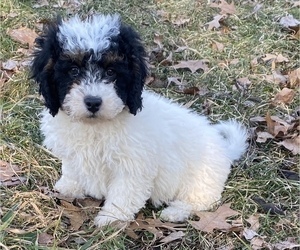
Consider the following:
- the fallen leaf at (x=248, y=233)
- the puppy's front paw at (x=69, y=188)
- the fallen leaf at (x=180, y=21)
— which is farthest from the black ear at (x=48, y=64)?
the fallen leaf at (x=180, y=21)

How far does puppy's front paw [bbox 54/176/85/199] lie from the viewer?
3.95 m

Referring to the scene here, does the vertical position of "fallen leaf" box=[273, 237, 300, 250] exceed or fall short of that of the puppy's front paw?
it exceeds it

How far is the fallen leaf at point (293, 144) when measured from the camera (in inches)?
175

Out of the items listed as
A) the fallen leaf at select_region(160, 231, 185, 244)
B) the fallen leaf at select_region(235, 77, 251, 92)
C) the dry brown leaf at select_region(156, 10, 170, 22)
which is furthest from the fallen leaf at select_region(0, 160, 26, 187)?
the dry brown leaf at select_region(156, 10, 170, 22)

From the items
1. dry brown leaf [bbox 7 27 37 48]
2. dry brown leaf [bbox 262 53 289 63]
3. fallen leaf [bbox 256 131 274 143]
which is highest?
fallen leaf [bbox 256 131 274 143]

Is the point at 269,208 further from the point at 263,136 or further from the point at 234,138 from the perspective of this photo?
the point at 263,136

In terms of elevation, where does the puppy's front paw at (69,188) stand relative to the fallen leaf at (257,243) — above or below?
below

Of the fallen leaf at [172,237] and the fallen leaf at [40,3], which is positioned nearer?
the fallen leaf at [172,237]

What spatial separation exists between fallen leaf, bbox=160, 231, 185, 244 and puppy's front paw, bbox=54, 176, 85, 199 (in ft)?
2.29

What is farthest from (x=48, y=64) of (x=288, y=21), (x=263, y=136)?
(x=288, y=21)

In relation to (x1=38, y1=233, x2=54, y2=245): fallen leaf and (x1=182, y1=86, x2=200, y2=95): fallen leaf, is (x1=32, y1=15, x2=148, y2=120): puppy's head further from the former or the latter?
(x1=182, y1=86, x2=200, y2=95): fallen leaf

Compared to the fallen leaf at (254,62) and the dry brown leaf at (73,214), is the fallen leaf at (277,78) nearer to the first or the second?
the fallen leaf at (254,62)

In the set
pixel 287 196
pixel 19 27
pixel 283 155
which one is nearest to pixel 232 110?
pixel 283 155

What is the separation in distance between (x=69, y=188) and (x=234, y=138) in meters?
1.25
